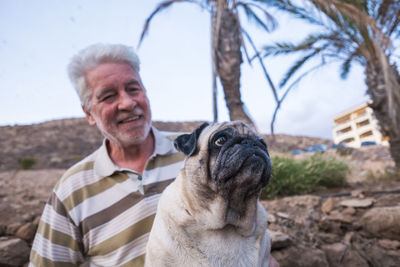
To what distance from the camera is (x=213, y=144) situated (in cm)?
159

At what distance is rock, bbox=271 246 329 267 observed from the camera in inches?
126

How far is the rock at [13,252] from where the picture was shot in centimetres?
339

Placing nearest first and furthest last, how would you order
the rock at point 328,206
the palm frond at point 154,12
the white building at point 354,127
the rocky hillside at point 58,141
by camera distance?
1. the rock at point 328,206
2. the palm frond at point 154,12
3. the rocky hillside at point 58,141
4. the white building at point 354,127

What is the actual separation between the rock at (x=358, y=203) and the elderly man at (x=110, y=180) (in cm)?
337

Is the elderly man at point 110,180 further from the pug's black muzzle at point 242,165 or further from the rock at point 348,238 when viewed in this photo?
the rock at point 348,238

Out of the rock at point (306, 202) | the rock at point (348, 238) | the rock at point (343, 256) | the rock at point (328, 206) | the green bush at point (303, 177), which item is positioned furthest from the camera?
the green bush at point (303, 177)

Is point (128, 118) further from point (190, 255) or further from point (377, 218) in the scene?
point (377, 218)

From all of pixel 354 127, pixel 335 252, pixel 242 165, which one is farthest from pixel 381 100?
pixel 354 127

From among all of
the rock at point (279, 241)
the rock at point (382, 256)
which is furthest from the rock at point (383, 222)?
the rock at point (279, 241)

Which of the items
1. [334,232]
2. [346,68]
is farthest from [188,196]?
[346,68]

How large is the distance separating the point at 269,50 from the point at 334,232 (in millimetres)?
5410

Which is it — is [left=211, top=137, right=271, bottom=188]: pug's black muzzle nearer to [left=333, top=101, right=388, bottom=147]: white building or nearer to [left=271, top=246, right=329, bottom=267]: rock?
[left=271, top=246, right=329, bottom=267]: rock

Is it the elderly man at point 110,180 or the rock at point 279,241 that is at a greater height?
the elderly man at point 110,180

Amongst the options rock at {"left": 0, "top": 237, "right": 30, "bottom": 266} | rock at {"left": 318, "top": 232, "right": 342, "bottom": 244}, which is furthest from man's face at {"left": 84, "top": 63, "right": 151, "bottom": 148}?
rock at {"left": 318, "top": 232, "right": 342, "bottom": 244}
